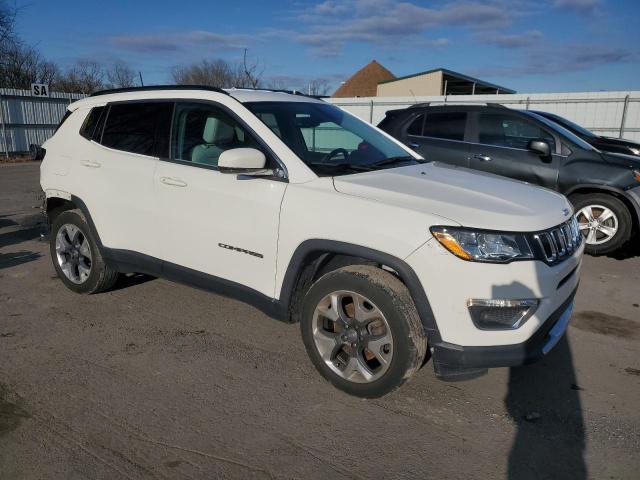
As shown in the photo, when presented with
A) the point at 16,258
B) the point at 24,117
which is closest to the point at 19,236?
the point at 16,258

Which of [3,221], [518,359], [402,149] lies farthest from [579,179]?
[3,221]

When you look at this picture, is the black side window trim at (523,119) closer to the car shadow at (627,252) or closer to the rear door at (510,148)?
the rear door at (510,148)

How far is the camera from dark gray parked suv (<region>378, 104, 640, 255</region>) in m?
6.55

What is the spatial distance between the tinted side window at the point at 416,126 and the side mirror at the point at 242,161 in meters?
5.00

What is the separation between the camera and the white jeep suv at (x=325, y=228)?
9.16 feet

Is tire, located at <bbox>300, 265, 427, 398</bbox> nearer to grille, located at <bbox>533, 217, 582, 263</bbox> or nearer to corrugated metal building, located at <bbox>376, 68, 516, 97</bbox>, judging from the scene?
grille, located at <bbox>533, 217, 582, 263</bbox>

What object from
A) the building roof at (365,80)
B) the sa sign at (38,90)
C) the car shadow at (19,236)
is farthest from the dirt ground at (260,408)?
the building roof at (365,80)

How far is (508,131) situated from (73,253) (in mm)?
5705

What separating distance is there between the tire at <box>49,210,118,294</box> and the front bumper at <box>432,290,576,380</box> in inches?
121

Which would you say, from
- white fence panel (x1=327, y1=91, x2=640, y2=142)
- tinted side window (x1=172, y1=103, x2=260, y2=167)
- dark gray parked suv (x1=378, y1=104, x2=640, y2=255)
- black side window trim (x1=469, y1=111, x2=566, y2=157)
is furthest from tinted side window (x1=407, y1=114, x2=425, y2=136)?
white fence panel (x1=327, y1=91, x2=640, y2=142)

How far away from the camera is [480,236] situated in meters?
2.77

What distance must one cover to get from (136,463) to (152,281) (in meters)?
2.94

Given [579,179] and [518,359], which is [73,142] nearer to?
[518,359]

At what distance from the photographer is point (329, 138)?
4.18 m
